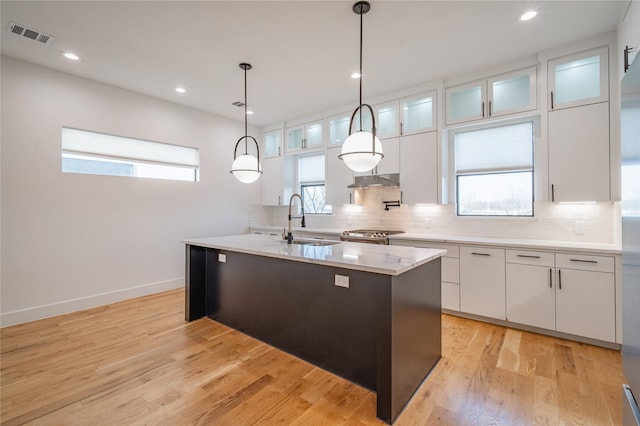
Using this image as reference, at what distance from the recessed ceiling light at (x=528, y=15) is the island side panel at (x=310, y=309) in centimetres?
264

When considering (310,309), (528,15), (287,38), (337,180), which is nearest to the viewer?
(310,309)

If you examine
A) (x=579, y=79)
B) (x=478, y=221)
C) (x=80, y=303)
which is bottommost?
(x=80, y=303)

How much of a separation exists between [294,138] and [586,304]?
4.74 metres

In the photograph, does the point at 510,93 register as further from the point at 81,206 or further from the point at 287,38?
the point at 81,206

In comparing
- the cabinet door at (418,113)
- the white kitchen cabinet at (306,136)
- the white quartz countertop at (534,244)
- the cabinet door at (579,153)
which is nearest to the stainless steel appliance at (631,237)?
the white quartz countertop at (534,244)

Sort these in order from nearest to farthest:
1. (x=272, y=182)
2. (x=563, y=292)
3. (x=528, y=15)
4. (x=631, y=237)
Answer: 1. (x=631, y=237)
2. (x=528, y=15)
3. (x=563, y=292)
4. (x=272, y=182)

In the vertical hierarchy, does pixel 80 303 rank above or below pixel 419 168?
below

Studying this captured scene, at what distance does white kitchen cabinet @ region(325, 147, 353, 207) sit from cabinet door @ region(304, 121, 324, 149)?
1.30 feet

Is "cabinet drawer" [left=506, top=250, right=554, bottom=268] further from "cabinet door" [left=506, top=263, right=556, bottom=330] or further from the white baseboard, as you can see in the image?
the white baseboard

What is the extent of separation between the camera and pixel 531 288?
2.92m

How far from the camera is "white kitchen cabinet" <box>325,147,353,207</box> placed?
15.4ft

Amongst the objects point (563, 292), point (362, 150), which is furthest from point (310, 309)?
point (563, 292)

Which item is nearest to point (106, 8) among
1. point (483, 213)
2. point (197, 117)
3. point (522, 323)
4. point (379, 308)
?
point (197, 117)

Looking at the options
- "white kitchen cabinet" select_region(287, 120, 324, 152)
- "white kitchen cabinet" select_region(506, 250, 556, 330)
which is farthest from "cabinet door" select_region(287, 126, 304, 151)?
"white kitchen cabinet" select_region(506, 250, 556, 330)
